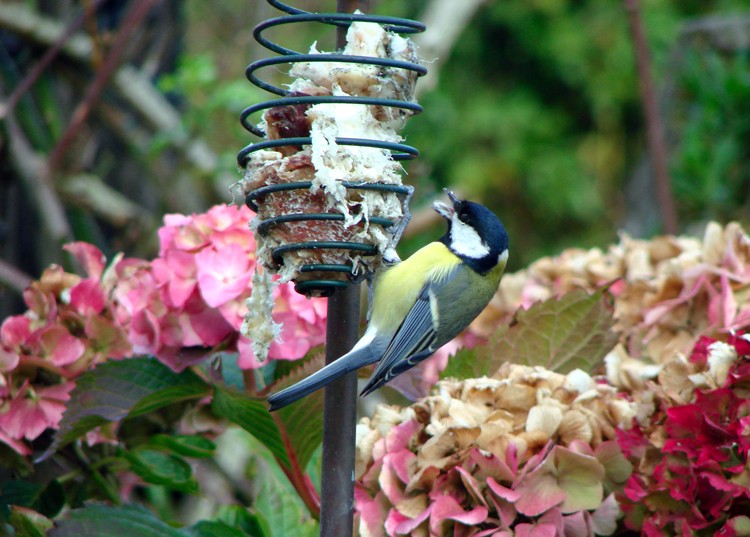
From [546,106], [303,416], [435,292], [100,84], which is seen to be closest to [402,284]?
[435,292]

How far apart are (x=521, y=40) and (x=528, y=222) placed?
5.01ft

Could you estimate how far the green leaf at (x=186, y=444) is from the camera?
1.66m

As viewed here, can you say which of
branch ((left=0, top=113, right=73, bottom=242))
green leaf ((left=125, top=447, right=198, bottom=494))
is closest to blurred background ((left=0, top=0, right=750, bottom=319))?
branch ((left=0, top=113, right=73, bottom=242))

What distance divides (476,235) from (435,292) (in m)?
0.21

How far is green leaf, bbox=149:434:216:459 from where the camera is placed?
166 cm

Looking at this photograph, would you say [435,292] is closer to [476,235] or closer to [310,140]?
[476,235]

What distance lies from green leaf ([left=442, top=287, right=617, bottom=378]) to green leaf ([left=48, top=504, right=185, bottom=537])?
57 cm

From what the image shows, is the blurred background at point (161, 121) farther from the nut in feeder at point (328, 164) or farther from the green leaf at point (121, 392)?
the green leaf at point (121, 392)

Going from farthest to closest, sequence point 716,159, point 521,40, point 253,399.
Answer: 1. point 521,40
2. point 716,159
3. point 253,399

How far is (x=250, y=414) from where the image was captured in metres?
1.48

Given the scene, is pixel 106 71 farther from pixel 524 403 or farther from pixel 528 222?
pixel 528 222

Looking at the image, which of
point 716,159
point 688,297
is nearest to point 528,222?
point 716,159

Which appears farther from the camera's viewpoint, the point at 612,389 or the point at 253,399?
the point at 612,389

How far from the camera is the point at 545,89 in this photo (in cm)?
795
